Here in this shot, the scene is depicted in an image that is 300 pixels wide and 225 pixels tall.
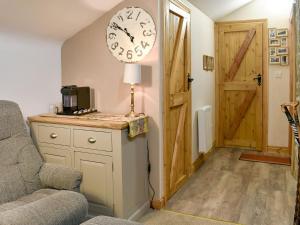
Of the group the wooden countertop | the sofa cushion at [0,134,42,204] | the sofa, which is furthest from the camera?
the wooden countertop

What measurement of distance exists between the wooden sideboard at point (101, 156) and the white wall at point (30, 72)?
0.24 metres

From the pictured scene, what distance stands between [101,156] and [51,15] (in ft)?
4.23

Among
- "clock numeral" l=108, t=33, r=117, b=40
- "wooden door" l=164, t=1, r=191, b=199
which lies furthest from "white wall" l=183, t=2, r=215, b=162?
"clock numeral" l=108, t=33, r=117, b=40

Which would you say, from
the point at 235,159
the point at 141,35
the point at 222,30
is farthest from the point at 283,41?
the point at 141,35

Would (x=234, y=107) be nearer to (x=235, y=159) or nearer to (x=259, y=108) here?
(x=259, y=108)

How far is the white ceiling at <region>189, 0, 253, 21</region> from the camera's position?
4.11 m

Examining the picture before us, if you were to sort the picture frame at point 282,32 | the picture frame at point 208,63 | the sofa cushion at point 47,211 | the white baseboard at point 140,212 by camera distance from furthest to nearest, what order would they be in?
the picture frame at point 282,32 → the picture frame at point 208,63 → the white baseboard at point 140,212 → the sofa cushion at point 47,211

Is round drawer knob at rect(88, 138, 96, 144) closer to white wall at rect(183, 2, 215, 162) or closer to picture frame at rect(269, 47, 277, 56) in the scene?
white wall at rect(183, 2, 215, 162)

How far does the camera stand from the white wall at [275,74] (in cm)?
490

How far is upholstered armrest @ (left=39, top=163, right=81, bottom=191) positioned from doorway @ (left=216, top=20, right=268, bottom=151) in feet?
11.6

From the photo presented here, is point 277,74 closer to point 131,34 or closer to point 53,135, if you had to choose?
point 131,34

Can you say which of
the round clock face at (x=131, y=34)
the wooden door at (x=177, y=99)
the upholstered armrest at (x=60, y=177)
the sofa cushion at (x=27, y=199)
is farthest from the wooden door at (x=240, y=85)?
the sofa cushion at (x=27, y=199)

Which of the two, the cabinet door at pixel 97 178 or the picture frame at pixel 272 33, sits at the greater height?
the picture frame at pixel 272 33

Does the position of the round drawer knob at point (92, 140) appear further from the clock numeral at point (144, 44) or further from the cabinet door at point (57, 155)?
the clock numeral at point (144, 44)
